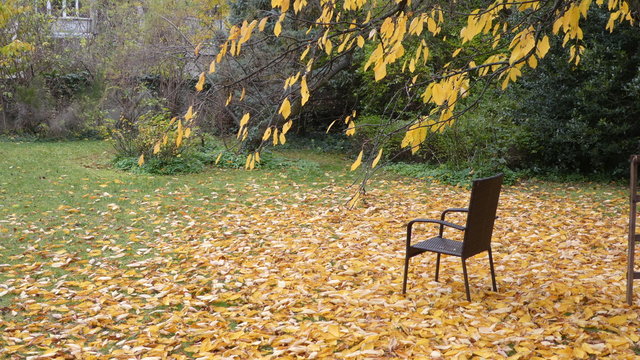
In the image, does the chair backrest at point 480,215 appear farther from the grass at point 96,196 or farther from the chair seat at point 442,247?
the grass at point 96,196

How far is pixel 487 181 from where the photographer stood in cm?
457

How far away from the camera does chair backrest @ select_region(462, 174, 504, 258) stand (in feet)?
14.8

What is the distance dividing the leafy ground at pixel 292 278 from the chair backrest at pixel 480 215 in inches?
17.0

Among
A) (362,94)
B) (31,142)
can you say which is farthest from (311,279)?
(31,142)

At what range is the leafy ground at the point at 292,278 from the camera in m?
3.98

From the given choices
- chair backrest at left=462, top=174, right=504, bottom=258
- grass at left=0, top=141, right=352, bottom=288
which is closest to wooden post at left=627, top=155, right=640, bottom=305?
chair backrest at left=462, top=174, right=504, bottom=258

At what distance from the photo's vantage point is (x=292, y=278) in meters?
5.45

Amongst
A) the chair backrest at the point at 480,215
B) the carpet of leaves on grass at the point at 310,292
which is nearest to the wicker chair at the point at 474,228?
the chair backrest at the point at 480,215

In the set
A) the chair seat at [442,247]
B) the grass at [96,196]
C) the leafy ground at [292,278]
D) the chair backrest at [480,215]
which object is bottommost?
the grass at [96,196]

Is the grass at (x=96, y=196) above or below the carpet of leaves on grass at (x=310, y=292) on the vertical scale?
below

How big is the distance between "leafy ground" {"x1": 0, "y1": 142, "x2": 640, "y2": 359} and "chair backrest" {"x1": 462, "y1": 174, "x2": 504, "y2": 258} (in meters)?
0.43

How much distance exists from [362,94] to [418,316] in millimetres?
12059

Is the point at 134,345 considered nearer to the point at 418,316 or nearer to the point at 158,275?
the point at 158,275

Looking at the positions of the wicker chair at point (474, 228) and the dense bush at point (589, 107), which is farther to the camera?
the dense bush at point (589, 107)
